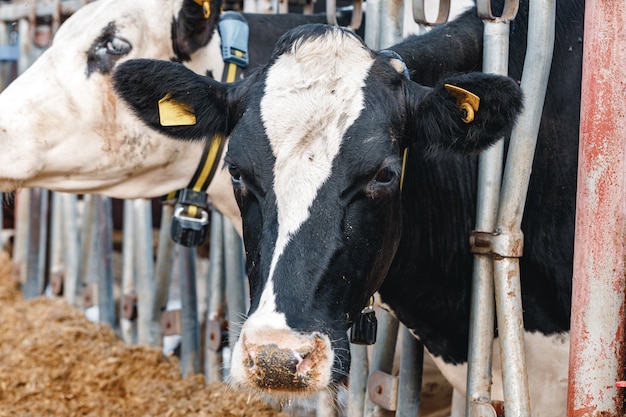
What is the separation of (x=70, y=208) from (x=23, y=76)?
240 cm

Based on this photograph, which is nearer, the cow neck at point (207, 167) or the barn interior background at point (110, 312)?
the cow neck at point (207, 167)

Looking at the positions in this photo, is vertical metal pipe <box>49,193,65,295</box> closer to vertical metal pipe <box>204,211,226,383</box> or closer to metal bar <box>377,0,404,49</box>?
vertical metal pipe <box>204,211,226,383</box>

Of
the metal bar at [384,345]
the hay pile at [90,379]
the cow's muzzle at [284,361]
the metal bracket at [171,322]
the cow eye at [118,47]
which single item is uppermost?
the cow eye at [118,47]

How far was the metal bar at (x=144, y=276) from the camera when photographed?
16.8 ft

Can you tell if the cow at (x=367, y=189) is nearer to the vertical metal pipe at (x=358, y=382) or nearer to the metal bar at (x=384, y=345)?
the metal bar at (x=384, y=345)

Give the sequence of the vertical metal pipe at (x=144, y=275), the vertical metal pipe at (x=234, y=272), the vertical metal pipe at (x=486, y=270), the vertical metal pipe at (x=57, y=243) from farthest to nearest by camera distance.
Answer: the vertical metal pipe at (x=57, y=243) < the vertical metal pipe at (x=144, y=275) < the vertical metal pipe at (x=234, y=272) < the vertical metal pipe at (x=486, y=270)

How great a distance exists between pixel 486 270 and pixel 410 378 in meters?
0.77

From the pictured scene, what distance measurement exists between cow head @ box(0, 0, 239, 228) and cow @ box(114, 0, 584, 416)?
83 cm

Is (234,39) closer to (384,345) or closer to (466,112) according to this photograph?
(384,345)

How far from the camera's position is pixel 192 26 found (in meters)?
3.57

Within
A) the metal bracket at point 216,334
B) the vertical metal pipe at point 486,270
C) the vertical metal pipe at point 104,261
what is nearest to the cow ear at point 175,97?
the vertical metal pipe at point 486,270

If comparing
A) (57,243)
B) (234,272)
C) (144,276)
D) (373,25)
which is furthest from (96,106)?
(57,243)

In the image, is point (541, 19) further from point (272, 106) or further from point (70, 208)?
point (70, 208)

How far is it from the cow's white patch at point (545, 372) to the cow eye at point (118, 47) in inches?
71.1
